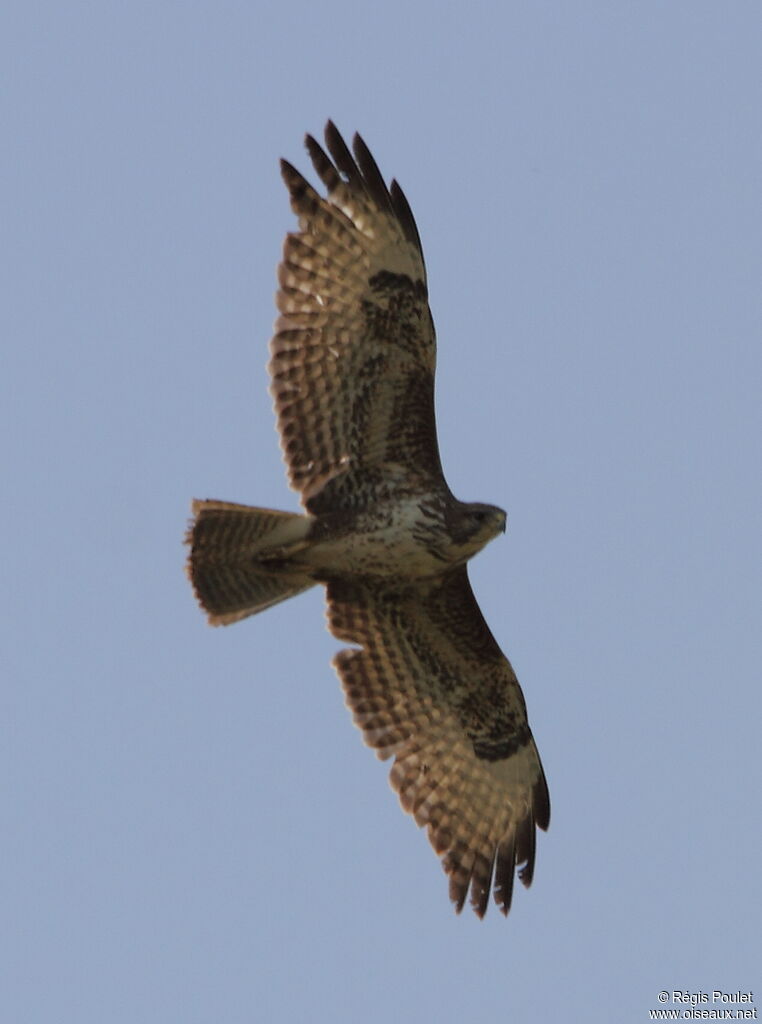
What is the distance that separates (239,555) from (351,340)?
4.39 feet

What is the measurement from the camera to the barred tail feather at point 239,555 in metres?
10.9

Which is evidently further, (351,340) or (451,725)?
(451,725)

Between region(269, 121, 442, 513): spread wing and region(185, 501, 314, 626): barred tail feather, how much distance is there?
25 centimetres

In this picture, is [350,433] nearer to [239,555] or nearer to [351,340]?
[351,340]

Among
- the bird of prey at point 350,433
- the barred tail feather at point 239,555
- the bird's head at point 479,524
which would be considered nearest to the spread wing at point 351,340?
the bird of prey at point 350,433

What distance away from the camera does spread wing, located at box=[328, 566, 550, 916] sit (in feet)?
38.8

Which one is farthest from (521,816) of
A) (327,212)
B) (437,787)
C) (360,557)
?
(327,212)

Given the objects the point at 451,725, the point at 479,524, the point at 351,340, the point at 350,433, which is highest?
the point at 351,340

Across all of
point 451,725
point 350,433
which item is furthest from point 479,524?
point 451,725

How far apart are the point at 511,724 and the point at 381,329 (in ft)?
8.76

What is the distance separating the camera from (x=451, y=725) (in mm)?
12102

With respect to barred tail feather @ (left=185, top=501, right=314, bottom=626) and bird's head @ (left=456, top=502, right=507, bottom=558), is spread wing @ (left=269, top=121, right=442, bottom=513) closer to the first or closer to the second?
barred tail feather @ (left=185, top=501, right=314, bottom=626)


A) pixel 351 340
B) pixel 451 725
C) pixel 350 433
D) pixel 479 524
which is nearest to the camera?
pixel 479 524

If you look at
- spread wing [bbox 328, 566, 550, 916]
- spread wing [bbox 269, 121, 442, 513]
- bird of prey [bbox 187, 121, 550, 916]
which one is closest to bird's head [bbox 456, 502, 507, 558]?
bird of prey [bbox 187, 121, 550, 916]
